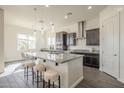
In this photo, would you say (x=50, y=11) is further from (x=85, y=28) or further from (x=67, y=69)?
(x=67, y=69)

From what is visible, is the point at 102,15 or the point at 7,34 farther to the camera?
the point at 7,34

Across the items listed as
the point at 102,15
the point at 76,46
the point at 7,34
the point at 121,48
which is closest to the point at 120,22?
the point at 121,48

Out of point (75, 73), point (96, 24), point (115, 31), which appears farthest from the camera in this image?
point (96, 24)

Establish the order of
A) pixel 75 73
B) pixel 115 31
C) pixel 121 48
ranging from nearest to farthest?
pixel 75 73 → pixel 121 48 → pixel 115 31

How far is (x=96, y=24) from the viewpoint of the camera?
6082 millimetres

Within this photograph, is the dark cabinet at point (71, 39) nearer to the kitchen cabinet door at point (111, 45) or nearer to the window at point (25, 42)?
the kitchen cabinet door at point (111, 45)

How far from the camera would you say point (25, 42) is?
8703 millimetres

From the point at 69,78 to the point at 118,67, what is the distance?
212cm

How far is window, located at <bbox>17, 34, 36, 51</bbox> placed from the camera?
8.24 meters

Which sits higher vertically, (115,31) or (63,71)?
(115,31)

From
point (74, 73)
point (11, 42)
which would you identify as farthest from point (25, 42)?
point (74, 73)

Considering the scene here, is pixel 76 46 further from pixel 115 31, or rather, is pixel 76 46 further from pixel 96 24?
pixel 115 31

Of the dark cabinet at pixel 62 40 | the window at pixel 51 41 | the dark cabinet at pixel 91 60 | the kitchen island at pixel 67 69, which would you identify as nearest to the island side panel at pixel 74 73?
the kitchen island at pixel 67 69

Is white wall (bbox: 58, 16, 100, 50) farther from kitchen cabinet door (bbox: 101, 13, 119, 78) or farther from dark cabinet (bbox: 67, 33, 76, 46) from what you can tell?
kitchen cabinet door (bbox: 101, 13, 119, 78)
